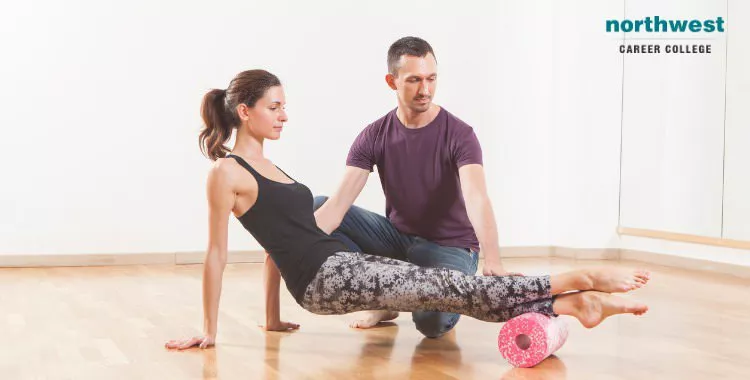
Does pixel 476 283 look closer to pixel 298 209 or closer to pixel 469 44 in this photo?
pixel 298 209

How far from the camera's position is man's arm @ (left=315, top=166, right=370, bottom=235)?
311 cm

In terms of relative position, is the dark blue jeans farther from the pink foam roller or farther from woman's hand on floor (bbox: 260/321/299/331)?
the pink foam roller

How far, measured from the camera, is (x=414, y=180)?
3.15 m

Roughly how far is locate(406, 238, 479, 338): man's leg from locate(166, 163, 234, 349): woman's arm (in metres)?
0.62

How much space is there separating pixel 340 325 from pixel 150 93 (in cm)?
228

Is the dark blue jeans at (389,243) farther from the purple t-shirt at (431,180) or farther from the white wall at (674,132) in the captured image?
the white wall at (674,132)

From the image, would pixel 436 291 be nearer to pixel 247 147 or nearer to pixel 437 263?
pixel 437 263

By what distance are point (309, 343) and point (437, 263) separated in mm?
485

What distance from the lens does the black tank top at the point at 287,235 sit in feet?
8.66

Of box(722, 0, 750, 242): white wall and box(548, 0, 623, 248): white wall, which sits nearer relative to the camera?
box(722, 0, 750, 242): white wall

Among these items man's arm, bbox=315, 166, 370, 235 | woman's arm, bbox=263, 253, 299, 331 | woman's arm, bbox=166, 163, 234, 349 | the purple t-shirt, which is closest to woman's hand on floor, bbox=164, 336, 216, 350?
woman's arm, bbox=166, 163, 234, 349

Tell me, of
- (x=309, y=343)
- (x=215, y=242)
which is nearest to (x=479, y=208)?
(x=309, y=343)

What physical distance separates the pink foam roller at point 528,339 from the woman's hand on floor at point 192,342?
857 mm

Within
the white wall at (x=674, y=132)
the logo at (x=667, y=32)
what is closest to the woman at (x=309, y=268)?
the white wall at (x=674, y=132)
